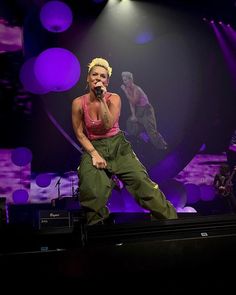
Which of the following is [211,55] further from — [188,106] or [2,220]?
[2,220]

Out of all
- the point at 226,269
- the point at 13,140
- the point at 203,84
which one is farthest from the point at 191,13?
the point at 226,269

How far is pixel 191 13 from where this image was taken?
16.7 feet

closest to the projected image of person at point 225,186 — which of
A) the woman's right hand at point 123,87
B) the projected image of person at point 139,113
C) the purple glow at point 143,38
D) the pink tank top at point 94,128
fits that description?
the projected image of person at point 139,113

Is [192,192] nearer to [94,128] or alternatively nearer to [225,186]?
[225,186]

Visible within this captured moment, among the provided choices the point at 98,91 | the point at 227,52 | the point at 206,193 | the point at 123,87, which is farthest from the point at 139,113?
the point at 98,91

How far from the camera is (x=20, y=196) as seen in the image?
416cm

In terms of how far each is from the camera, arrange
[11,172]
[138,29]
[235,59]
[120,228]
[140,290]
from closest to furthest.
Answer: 1. [140,290]
2. [120,228]
3. [11,172]
4. [138,29]
5. [235,59]

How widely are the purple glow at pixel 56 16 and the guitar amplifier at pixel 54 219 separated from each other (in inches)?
112

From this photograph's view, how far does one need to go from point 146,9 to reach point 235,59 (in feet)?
4.85

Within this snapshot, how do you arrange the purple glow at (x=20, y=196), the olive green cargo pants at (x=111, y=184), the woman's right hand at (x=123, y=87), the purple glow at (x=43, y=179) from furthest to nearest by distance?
the woman's right hand at (x=123, y=87), the purple glow at (x=43, y=179), the purple glow at (x=20, y=196), the olive green cargo pants at (x=111, y=184)

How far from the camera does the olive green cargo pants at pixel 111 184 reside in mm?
2637

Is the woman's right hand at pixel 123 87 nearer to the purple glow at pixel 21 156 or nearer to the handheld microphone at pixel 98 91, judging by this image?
the purple glow at pixel 21 156

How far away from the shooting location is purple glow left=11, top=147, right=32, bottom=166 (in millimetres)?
4199

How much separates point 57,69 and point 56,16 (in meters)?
0.68
